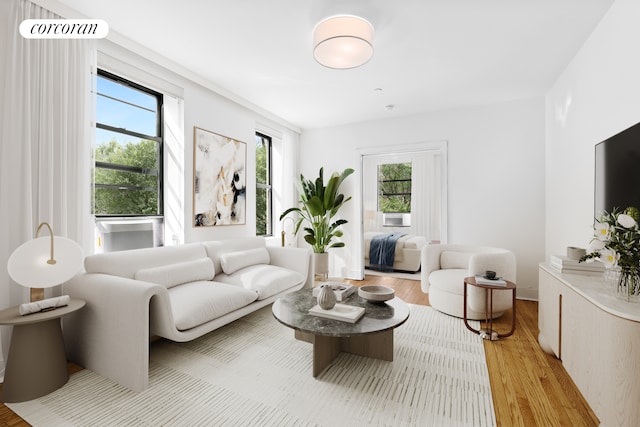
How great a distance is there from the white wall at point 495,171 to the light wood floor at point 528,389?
1.50 metres

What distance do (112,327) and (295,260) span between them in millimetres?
2036

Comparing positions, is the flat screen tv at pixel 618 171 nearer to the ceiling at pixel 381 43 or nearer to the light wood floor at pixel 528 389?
the ceiling at pixel 381 43

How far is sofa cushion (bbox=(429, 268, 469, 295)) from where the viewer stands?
3074 mm

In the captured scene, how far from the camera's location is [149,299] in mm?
1870

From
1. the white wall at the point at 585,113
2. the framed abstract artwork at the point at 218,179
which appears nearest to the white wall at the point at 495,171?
the white wall at the point at 585,113

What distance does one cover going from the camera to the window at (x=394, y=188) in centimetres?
561

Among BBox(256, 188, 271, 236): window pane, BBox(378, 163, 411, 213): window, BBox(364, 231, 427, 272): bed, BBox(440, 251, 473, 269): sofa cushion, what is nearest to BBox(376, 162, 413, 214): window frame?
BBox(378, 163, 411, 213): window

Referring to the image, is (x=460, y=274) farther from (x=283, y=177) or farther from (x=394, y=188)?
(x=283, y=177)

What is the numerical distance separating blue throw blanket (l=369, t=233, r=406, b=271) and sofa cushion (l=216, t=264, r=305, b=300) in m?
2.11

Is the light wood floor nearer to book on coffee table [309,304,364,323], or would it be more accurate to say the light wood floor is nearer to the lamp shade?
the lamp shade

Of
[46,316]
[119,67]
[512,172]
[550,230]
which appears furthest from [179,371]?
[512,172]

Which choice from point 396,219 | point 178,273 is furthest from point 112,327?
point 396,219

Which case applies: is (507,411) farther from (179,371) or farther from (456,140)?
(456,140)

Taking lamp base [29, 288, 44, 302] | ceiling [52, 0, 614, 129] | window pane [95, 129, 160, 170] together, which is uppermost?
ceiling [52, 0, 614, 129]
